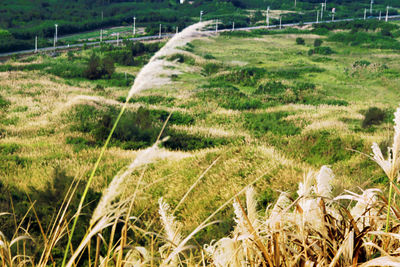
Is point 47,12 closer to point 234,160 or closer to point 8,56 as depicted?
point 8,56

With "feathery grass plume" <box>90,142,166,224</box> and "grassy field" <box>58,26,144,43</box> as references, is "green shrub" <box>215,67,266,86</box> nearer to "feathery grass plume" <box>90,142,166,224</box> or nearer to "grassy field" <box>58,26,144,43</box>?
"grassy field" <box>58,26,144,43</box>

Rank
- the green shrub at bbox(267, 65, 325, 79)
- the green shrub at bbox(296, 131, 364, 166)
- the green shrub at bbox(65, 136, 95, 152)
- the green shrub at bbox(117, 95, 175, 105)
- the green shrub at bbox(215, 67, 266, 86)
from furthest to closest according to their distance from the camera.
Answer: the green shrub at bbox(267, 65, 325, 79), the green shrub at bbox(215, 67, 266, 86), the green shrub at bbox(117, 95, 175, 105), the green shrub at bbox(65, 136, 95, 152), the green shrub at bbox(296, 131, 364, 166)

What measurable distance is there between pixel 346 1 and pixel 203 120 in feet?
244

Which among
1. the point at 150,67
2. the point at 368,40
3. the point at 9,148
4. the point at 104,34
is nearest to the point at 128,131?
the point at 9,148

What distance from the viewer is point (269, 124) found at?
18.0 m

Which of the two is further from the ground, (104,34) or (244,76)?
(104,34)

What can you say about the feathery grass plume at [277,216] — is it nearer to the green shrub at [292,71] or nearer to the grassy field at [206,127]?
the grassy field at [206,127]

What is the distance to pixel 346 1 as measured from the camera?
84.9m

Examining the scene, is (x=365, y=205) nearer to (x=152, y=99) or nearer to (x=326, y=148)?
(x=326, y=148)

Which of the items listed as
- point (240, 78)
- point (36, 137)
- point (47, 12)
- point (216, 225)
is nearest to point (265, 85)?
point (240, 78)

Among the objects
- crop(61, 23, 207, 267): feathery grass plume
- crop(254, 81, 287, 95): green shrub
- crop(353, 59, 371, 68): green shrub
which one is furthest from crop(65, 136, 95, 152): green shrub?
crop(353, 59, 371, 68): green shrub

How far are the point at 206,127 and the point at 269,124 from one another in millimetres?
2343

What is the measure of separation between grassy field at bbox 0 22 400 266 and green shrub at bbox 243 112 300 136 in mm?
70

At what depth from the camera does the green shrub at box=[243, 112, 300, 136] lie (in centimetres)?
1670
